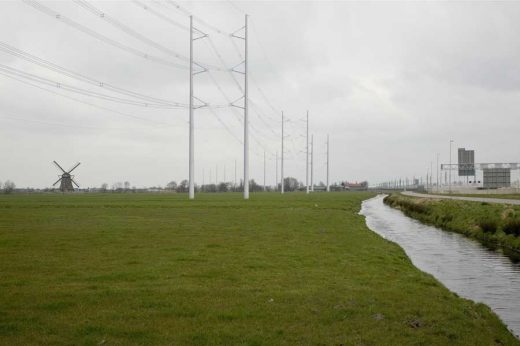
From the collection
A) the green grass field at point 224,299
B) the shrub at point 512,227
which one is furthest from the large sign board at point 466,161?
the green grass field at point 224,299

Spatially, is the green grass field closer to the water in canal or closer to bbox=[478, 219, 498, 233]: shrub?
the water in canal

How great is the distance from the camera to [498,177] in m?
156

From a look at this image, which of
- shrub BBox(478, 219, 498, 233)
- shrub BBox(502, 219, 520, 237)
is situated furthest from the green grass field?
A: shrub BBox(478, 219, 498, 233)

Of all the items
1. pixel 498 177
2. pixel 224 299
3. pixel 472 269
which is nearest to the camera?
pixel 224 299

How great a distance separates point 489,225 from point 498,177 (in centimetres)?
12935

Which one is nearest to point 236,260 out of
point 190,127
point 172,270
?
point 172,270

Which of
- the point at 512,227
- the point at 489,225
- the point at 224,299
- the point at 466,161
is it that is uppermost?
the point at 466,161

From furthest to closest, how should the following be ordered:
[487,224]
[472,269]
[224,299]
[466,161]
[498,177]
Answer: [466,161] < [498,177] < [487,224] < [472,269] < [224,299]

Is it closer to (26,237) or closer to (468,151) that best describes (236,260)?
(26,237)

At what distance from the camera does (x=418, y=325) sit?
1118 centimetres

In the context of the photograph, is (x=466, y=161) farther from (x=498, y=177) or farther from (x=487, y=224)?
(x=487, y=224)

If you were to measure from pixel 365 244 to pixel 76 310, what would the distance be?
1707 centimetres

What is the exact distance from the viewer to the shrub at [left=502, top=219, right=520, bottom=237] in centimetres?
3322

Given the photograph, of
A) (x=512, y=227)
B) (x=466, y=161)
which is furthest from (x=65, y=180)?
(x=512, y=227)
